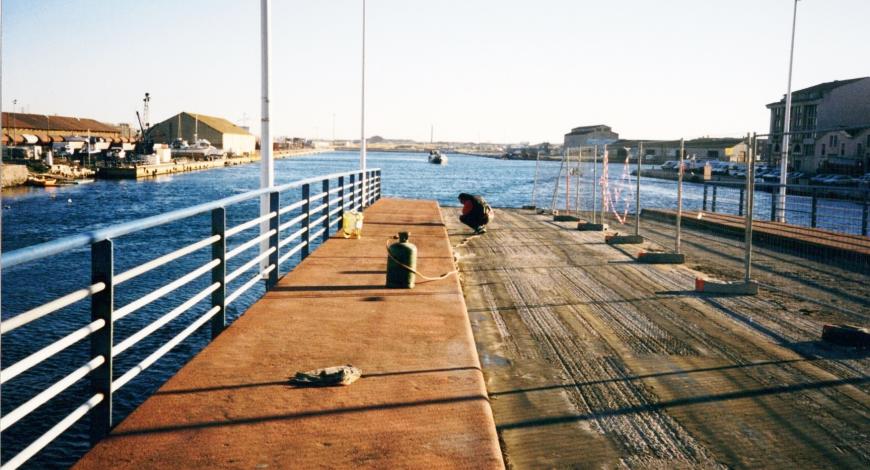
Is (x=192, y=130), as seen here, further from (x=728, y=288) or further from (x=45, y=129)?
(x=728, y=288)

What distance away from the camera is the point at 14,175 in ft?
222

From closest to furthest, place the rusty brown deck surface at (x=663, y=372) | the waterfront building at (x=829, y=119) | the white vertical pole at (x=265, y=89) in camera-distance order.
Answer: the rusty brown deck surface at (x=663, y=372), the white vertical pole at (x=265, y=89), the waterfront building at (x=829, y=119)

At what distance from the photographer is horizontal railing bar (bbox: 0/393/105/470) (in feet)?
12.2

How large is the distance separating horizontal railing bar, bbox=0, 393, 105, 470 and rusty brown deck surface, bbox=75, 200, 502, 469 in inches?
8.3

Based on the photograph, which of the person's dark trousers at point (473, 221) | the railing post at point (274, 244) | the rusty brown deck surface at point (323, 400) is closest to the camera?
the rusty brown deck surface at point (323, 400)

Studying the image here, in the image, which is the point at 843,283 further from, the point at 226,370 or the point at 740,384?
the point at 226,370

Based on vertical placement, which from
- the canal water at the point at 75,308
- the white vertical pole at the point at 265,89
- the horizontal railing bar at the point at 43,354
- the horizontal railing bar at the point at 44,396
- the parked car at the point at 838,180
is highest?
the white vertical pole at the point at 265,89

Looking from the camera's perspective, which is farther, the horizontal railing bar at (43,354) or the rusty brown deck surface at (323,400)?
the rusty brown deck surface at (323,400)

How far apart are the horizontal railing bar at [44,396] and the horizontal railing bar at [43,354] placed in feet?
0.50

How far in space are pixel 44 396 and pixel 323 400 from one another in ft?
5.66

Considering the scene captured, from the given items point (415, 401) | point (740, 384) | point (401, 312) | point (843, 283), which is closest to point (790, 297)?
point (843, 283)

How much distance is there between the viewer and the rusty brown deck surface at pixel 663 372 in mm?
5016

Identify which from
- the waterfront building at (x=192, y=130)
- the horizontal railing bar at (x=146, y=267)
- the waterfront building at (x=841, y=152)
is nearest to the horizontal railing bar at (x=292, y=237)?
the horizontal railing bar at (x=146, y=267)

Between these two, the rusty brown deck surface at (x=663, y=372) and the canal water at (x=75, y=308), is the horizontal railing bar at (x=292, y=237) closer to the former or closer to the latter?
the rusty brown deck surface at (x=663, y=372)
